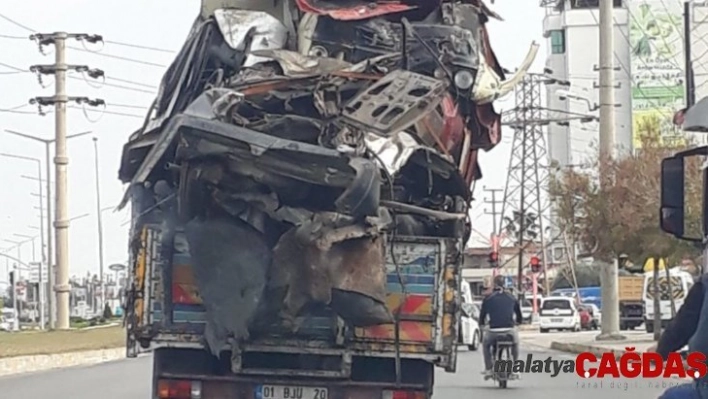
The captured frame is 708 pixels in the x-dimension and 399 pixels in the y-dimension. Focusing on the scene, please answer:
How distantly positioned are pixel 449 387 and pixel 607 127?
55.0 ft

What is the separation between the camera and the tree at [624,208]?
116 feet

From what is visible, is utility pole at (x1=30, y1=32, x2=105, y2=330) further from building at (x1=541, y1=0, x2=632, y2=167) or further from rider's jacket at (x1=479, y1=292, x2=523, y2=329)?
building at (x1=541, y1=0, x2=632, y2=167)

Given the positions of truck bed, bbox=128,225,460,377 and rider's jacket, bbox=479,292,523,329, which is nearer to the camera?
truck bed, bbox=128,225,460,377

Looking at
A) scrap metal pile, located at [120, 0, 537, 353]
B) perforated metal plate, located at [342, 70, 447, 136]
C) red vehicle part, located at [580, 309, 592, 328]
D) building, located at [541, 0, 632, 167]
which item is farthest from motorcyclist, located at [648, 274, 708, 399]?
building, located at [541, 0, 632, 167]

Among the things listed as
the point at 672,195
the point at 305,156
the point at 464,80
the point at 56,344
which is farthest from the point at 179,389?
the point at 56,344

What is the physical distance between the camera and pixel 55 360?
34.8 metres

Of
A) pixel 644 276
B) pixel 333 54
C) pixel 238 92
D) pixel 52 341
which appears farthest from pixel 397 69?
pixel 644 276

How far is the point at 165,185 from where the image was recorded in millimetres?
11320

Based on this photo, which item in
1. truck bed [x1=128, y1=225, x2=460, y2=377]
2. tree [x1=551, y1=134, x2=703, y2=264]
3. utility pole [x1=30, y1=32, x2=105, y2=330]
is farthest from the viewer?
utility pole [x1=30, y1=32, x2=105, y2=330]

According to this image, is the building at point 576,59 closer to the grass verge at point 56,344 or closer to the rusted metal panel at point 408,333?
the grass verge at point 56,344

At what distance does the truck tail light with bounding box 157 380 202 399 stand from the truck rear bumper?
2 centimetres

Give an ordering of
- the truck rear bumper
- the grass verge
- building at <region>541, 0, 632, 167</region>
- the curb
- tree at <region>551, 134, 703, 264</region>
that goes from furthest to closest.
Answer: building at <region>541, 0, 632, 167</region> → tree at <region>551, 134, 703, 264</region> → the grass verge → the curb → the truck rear bumper

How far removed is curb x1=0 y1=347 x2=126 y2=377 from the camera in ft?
104

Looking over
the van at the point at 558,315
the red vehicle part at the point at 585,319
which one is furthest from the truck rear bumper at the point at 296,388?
the red vehicle part at the point at 585,319
